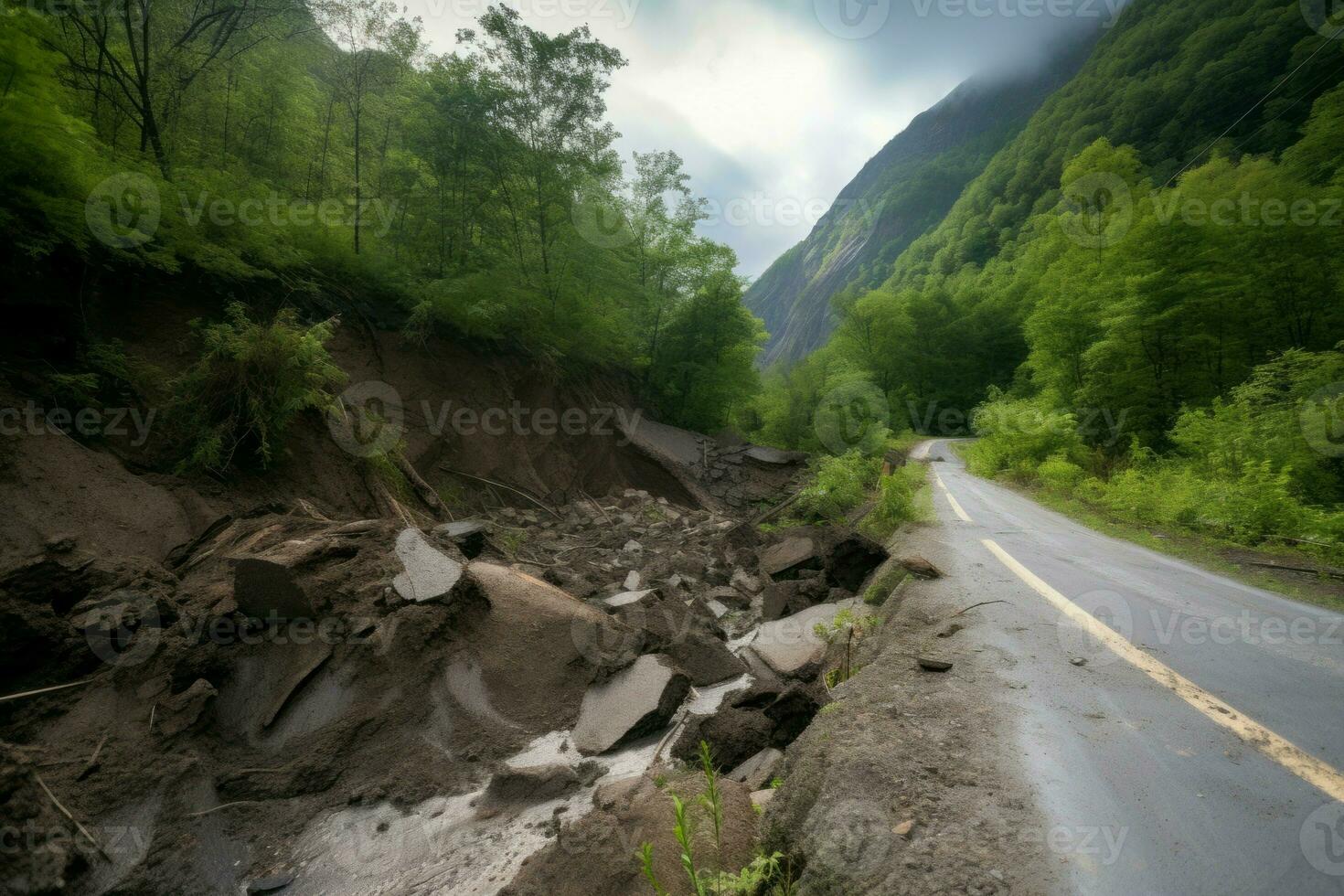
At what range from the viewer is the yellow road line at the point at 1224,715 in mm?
1980

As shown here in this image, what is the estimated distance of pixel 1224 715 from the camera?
98.0 inches

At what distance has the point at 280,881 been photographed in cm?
357

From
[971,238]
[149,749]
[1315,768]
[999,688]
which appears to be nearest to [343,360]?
[149,749]

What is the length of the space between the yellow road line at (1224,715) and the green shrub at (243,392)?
32.1ft

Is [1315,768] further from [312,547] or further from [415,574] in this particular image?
[312,547]

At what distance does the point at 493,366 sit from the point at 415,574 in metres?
11.4

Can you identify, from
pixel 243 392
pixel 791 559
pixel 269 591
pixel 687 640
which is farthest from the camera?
pixel 791 559

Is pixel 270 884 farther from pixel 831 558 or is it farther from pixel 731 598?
pixel 831 558

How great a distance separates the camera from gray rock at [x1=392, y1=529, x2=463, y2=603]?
18.3ft

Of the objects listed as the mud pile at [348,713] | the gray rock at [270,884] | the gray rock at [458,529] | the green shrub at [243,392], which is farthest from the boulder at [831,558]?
the green shrub at [243,392]

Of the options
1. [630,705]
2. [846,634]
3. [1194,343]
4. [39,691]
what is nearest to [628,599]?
[630,705]

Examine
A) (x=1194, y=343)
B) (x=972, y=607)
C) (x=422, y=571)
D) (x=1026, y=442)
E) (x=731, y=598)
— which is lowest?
(x=731, y=598)

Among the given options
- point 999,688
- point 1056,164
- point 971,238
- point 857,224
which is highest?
point 857,224

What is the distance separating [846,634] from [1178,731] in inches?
111
